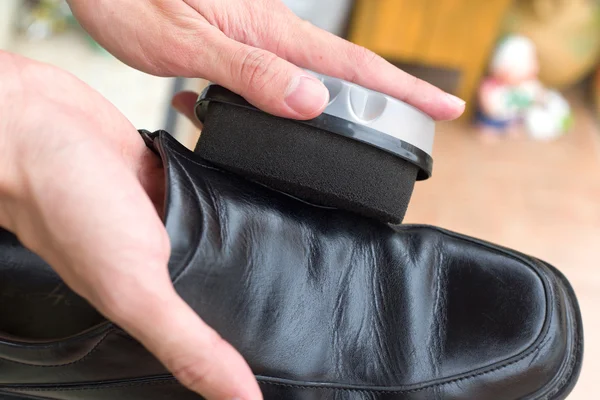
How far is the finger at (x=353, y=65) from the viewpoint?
2.11 feet

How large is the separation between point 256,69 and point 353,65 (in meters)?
0.13

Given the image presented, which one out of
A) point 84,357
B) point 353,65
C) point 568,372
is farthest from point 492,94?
point 84,357

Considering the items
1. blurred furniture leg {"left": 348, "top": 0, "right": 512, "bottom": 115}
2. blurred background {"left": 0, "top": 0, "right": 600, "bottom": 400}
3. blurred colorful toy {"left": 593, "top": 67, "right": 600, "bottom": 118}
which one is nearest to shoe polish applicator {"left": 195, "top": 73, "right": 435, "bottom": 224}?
blurred background {"left": 0, "top": 0, "right": 600, "bottom": 400}

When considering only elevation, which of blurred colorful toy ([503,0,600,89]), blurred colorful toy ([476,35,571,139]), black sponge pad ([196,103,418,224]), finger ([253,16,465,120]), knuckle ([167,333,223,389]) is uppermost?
blurred colorful toy ([503,0,600,89])

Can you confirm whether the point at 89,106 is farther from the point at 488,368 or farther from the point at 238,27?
the point at 488,368

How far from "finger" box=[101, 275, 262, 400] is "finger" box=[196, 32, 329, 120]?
0.21 metres

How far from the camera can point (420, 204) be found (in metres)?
1.45

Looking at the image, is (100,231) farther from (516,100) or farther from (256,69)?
(516,100)

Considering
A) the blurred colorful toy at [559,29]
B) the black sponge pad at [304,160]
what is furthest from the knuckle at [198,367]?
the blurred colorful toy at [559,29]

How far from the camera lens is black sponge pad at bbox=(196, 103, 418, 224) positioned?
0.56 m

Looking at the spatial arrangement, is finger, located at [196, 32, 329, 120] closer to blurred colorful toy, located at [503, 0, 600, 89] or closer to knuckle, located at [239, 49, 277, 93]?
knuckle, located at [239, 49, 277, 93]

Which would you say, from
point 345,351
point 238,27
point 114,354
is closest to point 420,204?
point 238,27

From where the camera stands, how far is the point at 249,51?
63 centimetres

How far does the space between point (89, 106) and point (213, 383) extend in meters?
0.27
